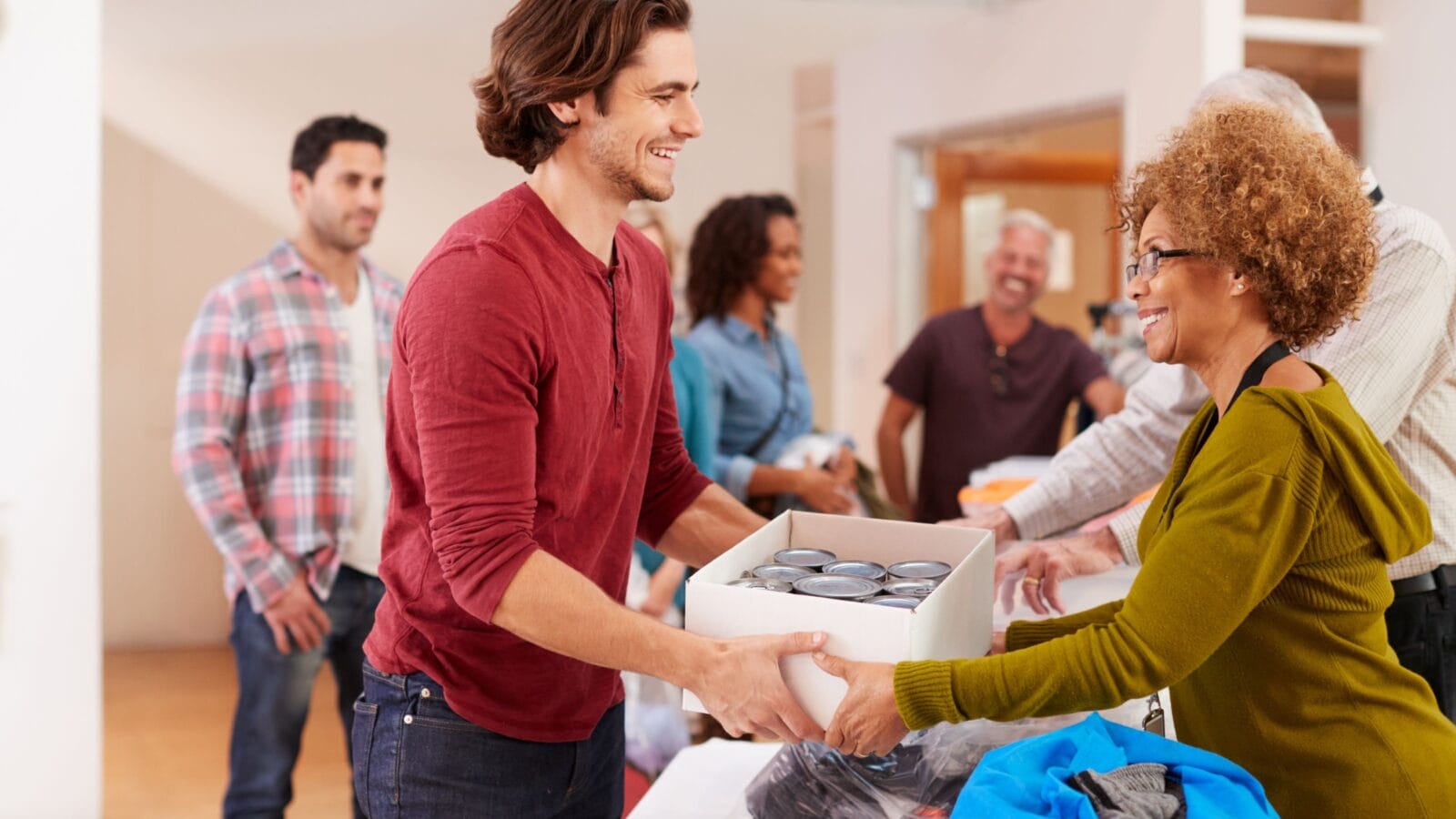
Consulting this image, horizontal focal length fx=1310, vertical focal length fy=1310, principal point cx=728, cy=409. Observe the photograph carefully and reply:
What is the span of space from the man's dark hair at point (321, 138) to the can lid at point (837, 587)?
6.71 feet

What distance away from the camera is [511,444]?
1.30 meters

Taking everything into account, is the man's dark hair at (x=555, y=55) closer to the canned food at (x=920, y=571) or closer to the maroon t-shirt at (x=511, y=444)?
the maroon t-shirt at (x=511, y=444)

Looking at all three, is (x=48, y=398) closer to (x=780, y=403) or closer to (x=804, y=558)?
(x=780, y=403)

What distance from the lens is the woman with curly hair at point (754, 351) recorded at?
3.36m

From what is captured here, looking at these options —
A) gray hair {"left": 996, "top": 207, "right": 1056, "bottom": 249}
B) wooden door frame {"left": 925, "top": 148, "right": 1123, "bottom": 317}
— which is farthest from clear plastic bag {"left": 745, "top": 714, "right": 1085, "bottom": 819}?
wooden door frame {"left": 925, "top": 148, "right": 1123, "bottom": 317}

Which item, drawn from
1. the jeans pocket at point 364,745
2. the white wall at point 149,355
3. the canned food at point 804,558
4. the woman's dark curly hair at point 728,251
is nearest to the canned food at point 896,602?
the canned food at point 804,558

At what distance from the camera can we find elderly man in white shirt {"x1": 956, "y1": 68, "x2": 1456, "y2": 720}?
177cm

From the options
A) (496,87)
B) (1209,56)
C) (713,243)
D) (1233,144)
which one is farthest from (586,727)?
(1209,56)

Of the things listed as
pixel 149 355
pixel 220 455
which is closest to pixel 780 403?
pixel 220 455

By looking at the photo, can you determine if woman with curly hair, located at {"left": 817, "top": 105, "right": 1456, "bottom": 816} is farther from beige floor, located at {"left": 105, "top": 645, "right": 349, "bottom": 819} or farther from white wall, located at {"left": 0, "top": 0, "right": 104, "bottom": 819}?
beige floor, located at {"left": 105, "top": 645, "right": 349, "bottom": 819}

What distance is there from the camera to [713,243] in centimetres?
365

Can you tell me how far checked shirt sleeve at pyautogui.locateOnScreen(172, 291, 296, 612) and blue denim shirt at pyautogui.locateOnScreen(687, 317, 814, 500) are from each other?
3.79 ft

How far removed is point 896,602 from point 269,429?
6.12 feet

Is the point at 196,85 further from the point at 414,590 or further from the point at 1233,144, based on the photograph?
the point at 1233,144
